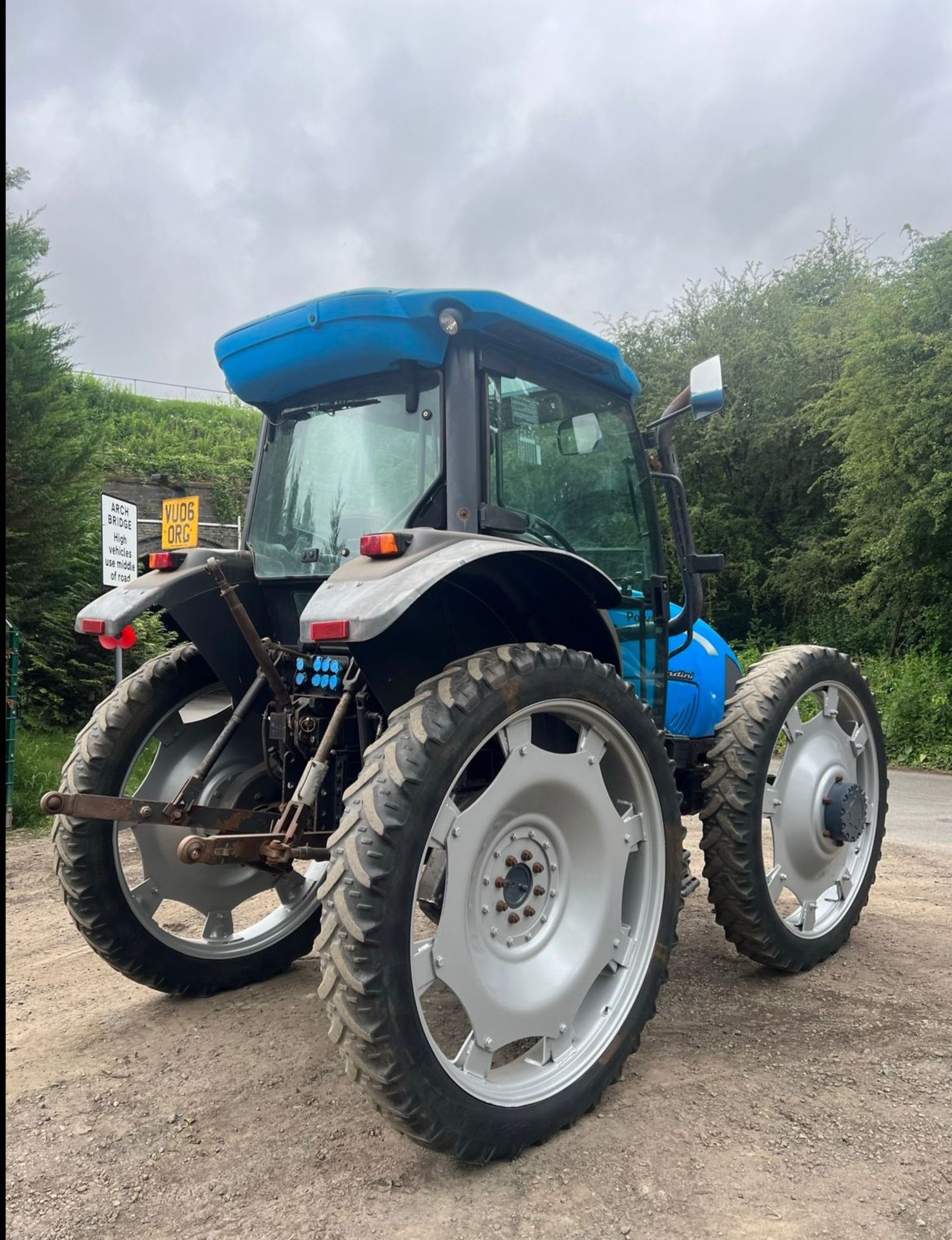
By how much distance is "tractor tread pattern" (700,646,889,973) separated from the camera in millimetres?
3490

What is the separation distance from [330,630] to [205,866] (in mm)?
1673

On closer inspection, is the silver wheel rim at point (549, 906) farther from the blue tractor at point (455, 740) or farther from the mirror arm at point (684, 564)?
the mirror arm at point (684, 564)

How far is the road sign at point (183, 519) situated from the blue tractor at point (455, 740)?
518cm

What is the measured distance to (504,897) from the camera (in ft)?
8.78

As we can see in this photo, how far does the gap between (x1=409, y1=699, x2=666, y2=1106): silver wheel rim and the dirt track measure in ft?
0.79

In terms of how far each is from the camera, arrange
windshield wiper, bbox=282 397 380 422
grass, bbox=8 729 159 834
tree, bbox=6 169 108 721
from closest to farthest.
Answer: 1. windshield wiper, bbox=282 397 380 422
2. grass, bbox=8 729 159 834
3. tree, bbox=6 169 108 721

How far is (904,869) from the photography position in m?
5.71

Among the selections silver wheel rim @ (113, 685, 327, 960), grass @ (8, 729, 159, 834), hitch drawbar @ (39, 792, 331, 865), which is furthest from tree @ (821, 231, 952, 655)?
hitch drawbar @ (39, 792, 331, 865)

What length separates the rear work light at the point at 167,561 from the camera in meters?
3.36

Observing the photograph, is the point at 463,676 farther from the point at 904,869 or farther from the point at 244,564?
the point at 904,869

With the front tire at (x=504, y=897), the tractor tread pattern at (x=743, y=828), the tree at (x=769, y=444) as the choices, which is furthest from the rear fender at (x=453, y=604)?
the tree at (x=769, y=444)

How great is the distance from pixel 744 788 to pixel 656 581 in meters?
0.88

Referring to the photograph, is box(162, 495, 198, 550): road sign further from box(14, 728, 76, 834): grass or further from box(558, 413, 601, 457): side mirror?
box(558, 413, 601, 457): side mirror

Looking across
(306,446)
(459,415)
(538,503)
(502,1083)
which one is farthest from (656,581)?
(502,1083)
